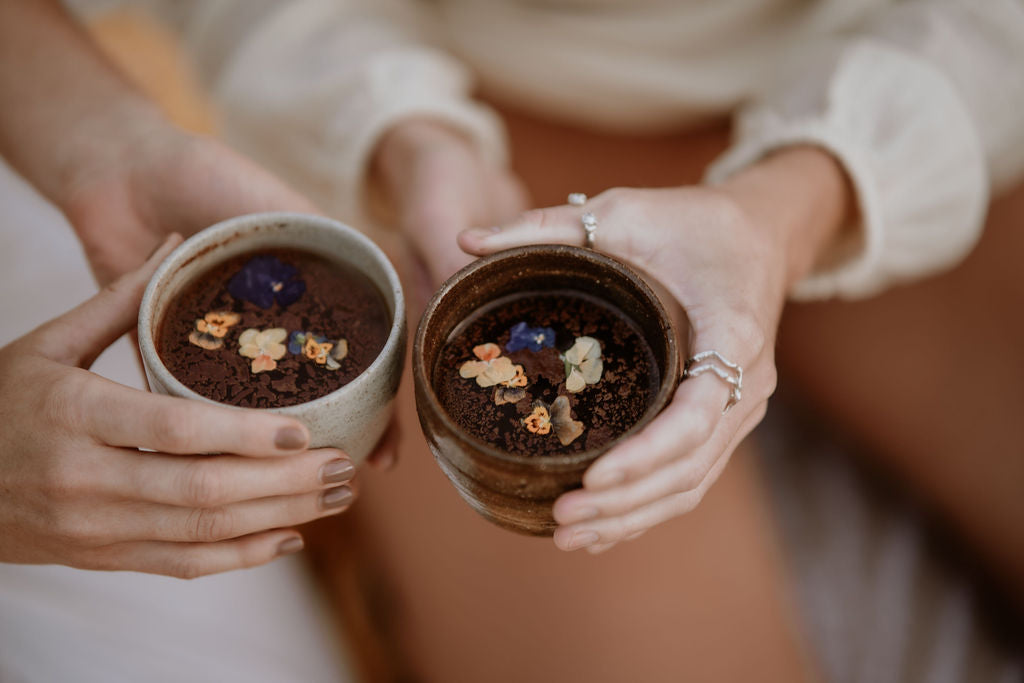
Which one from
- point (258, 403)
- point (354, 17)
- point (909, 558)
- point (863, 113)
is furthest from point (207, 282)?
point (909, 558)

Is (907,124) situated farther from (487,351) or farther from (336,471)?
(336,471)

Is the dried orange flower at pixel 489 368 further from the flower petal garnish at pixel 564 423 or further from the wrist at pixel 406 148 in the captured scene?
the wrist at pixel 406 148

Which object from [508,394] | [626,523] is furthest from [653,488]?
[508,394]

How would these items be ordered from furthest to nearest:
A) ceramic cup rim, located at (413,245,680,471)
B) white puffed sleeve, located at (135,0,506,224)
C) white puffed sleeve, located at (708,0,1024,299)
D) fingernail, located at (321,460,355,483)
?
white puffed sleeve, located at (135,0,506,224) < white puffed sleeve, located at (708,0,1024,299) < fingernail, located at (321,460,355,483) < ceramic cup rim, located at (413,245,680,471)

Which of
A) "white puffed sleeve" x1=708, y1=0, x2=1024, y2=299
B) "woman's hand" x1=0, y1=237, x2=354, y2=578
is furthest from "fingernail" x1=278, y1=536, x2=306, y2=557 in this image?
"white puffed sleeve" x1=708, y1=0, x2=1024, y2=299

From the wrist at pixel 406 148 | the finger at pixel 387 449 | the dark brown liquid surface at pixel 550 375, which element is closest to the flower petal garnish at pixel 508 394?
the dark brown liquid surface at pixel 550 375

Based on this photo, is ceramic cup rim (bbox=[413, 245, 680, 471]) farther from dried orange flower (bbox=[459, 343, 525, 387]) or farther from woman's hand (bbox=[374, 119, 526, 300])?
Result: woman's hand (bbox=[374, 119, 526, 300])
